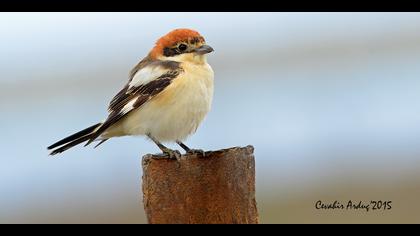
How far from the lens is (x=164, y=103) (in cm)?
604

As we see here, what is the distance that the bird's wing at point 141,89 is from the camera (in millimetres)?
6078

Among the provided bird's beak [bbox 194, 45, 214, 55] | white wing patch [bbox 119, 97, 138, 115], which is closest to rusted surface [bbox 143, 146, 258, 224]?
white wing patch [bbox 119, 97, 138, 115]

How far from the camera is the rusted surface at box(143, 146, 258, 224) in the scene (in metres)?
3.76

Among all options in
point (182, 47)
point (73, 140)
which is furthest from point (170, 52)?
point (73, 140)

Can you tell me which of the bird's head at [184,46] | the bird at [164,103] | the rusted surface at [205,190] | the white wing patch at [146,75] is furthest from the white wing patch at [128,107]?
the rusted surface at [205,190]

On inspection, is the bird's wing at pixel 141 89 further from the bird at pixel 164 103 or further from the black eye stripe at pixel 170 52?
the black eye stripe at pixel 170 52

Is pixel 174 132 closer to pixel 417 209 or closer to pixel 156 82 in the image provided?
pixel 156 82

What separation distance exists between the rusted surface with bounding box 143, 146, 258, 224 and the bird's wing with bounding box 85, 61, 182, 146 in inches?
83.7

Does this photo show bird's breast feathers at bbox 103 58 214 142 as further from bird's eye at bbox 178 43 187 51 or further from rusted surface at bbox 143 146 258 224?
rusted surface at bbox 143 146 258 224

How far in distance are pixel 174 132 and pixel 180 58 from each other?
2.16 ft

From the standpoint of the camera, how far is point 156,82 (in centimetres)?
612

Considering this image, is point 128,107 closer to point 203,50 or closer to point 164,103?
point 164,103
